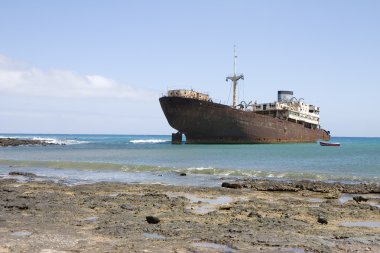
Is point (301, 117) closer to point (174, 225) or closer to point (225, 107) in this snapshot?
point (225, 107)

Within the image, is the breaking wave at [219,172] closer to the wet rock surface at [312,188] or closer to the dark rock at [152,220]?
the wet rock surface at [312,188]

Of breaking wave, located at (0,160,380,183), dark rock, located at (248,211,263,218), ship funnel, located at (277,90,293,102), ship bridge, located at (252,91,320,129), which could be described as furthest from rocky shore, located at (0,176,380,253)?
ship funnel, located at (277,90,293,102)

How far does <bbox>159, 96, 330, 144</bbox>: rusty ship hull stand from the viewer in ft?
161

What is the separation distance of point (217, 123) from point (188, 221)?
4243cm

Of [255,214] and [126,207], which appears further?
[126,207]

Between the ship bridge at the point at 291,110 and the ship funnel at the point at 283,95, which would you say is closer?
the ship bridge at the point at 291,110

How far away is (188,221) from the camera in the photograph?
27.8 ft

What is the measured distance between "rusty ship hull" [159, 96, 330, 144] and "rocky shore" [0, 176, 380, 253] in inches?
1397

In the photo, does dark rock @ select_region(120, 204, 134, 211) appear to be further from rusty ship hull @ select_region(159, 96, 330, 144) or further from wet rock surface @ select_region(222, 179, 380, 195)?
rusty ship hull @ select_region(159, 96, 330, 144)

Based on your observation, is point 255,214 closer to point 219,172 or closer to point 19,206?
point 19,206

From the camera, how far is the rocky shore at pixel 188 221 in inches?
256

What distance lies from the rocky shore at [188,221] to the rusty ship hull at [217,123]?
35.5 metres

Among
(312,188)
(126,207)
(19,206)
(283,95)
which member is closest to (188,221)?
(126,207)

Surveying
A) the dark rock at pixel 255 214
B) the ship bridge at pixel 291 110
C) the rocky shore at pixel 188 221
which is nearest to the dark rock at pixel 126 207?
the rocky shore at pixel 188 221
